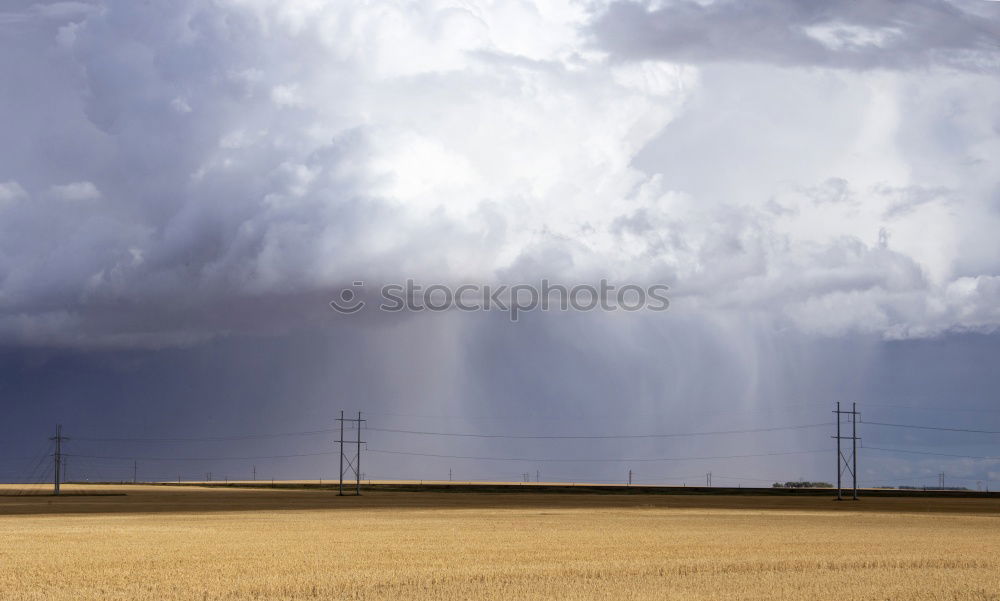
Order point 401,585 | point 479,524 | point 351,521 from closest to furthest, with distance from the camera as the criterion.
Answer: point 401,585 < point 479,524 < point 351,521

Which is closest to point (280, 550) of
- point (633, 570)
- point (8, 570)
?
point (8, 570)

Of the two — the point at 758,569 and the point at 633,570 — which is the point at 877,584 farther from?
the point at 633,570

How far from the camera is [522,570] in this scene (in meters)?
38.5

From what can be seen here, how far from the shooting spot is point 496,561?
41.8 meters

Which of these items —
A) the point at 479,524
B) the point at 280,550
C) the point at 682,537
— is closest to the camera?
the point at 280,550

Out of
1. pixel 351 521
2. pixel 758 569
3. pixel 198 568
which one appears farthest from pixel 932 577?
pixel 351 521

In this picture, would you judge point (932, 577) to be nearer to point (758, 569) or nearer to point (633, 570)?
point (758, 569)

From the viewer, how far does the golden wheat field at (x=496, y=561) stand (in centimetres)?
3322

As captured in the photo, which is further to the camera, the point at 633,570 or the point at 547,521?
the point at 547,521

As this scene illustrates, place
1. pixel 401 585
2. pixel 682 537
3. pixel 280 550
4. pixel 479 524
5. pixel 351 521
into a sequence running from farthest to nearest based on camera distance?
pixel 351 521 < pixel 479 524 < pixel 682 537 < pixel 280 550 < pixel 401 585

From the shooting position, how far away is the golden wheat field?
1308 inches

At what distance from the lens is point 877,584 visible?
35.0 m

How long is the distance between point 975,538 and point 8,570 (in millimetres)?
42980

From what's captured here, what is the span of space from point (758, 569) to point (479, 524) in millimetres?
31420
